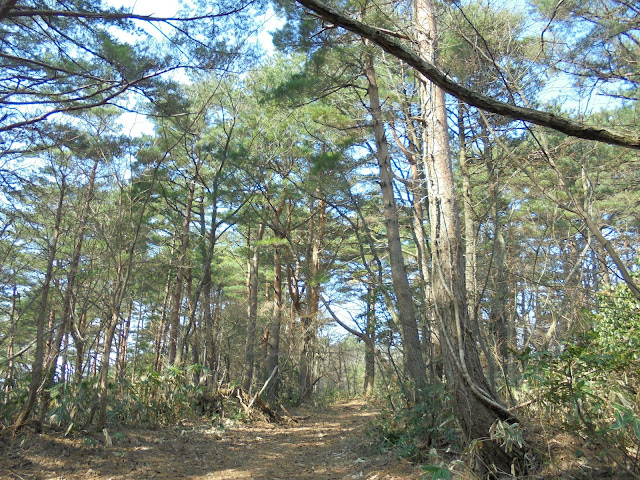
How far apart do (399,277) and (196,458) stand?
145 inches

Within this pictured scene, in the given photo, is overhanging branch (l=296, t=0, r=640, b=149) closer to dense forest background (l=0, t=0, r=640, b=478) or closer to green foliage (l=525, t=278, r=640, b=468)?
dense forest background (l=0, t=0, r=640, b=478)

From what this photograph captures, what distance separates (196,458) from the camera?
562 cm

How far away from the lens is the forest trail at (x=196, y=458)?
457cm

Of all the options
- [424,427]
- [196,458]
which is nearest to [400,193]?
[424,427]

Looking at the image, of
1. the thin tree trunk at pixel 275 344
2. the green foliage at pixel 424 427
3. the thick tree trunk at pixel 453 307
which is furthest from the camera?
the thin tree trunk at pixel 275 344

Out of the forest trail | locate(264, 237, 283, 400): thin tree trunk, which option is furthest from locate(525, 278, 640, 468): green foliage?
locate(264, 237, 283, 400): thin tree trunk

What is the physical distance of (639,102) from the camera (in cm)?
657

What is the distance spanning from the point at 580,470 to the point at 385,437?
2709 millimetres

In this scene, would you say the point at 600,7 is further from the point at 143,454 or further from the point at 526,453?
the point at 143,454

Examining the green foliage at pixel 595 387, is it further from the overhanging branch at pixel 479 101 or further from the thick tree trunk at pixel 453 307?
the overhanging branch at pixel 479 101

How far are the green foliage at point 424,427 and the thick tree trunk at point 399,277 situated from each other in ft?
0.94

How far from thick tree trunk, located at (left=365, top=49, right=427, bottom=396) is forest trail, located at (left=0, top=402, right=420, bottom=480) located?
1071mm

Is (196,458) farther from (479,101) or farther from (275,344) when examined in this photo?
(275,344)

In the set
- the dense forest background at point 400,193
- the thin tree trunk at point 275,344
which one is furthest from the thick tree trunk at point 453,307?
the thin tree trunk at point 275,344
